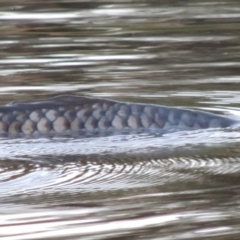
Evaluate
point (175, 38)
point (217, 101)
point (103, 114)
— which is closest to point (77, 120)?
point (103, 114)

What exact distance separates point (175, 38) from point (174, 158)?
5.21 meters

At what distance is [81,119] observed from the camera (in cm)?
628

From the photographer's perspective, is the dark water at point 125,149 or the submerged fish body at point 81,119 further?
the submerged fish body at point 81,119

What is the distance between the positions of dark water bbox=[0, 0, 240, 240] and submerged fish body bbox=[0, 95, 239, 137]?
0.16 meters

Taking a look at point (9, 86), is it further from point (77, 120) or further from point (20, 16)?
point (20, 16)

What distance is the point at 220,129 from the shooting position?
626 centimetres

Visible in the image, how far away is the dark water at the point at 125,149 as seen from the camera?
4.14m

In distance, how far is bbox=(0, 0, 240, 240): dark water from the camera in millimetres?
4137

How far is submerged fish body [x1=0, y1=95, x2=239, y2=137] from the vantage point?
20.4 ft

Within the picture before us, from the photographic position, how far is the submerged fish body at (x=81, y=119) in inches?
245

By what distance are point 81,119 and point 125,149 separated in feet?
1.93

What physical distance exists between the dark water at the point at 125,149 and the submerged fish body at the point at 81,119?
0.52 feet

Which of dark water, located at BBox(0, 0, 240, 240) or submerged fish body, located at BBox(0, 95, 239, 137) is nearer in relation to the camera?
dark water, located at BBox(0, 0, 240, 240)

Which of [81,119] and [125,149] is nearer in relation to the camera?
[125,149]
